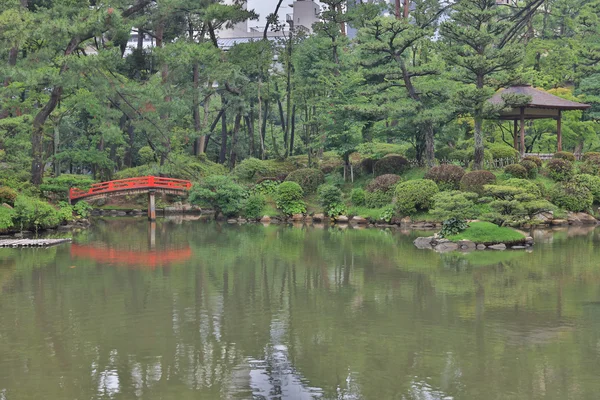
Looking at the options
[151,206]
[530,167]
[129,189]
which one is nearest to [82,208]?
[129,189]

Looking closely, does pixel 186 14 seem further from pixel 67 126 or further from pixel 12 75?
pixel 12 75

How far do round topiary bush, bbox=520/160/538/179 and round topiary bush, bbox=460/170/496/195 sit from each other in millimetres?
2835

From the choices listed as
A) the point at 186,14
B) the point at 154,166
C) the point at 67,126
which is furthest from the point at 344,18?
the point at 67,126

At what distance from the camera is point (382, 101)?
36531 millimetres

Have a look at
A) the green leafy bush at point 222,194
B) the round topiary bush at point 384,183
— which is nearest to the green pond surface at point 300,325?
the round topiary bush at point 384,183

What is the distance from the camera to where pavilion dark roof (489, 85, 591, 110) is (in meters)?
37.2

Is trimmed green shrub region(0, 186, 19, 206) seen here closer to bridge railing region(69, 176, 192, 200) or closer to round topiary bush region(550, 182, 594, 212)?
bridge railing region(69, 176, 192, 200)

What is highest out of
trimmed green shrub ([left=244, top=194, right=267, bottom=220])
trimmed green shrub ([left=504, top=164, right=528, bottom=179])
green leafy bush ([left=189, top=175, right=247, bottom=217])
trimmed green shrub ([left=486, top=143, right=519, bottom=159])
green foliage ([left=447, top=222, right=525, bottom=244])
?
trimmed green shrub ([left=486, top=143, right=519, bottom=159])

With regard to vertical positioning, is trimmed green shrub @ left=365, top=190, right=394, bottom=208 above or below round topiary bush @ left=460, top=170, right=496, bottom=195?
below

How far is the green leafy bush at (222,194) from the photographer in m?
36.4

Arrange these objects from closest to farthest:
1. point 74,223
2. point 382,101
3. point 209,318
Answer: point 209,318 → point 74,223 → point 382,101

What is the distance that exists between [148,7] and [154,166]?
36.6 feet

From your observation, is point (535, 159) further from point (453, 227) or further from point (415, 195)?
point (453, 227)

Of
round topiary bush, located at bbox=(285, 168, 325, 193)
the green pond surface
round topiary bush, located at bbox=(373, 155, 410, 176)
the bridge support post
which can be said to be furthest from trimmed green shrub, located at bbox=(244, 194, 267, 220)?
the green pond surface
